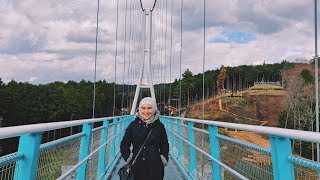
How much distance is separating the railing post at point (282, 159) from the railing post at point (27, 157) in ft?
3.35

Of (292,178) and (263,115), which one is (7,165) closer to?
(292,178)

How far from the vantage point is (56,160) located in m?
2.60

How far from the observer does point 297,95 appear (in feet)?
144

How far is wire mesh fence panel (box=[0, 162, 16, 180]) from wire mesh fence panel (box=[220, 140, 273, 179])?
46.1 inches

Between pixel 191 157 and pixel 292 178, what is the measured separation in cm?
384

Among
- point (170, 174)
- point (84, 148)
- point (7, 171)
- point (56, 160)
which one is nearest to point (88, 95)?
point (170, 174)

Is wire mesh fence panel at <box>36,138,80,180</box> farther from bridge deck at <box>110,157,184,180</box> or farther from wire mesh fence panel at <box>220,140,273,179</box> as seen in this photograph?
bridge deck at <box>110,157,184,180</box>

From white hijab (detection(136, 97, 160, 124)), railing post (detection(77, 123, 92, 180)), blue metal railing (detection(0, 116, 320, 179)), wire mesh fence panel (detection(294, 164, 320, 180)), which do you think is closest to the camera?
wire mesh fence panel (detection(294, 164, 320, 180))

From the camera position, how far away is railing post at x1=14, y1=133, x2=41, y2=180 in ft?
6.10

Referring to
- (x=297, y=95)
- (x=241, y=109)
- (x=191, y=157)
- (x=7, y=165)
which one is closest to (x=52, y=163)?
(x=7, y=165)

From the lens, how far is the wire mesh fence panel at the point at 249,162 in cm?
227

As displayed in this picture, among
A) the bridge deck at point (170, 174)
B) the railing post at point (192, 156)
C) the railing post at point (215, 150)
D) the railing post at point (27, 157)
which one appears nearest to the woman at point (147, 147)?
the railing post at point (215, 150)

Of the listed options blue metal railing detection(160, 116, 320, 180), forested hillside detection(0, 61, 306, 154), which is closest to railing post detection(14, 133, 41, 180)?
blue metal railing detection(160, 116, 320, 180)

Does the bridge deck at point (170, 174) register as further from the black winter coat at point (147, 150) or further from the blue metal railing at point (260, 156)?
the black winter coat at point (147, 150)
